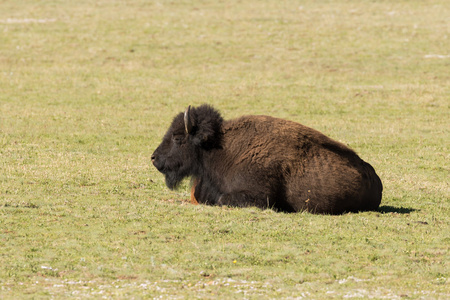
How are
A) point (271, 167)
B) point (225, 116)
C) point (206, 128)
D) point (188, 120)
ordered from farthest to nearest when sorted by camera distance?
point (225, 116), point (206, 128), point (188, 120), point (271, 167)

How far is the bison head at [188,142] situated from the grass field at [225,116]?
25.4 inches

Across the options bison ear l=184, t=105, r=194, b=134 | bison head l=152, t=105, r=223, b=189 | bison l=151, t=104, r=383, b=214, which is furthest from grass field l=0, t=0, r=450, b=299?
bison ear l=184, t=105, r=194, b=134

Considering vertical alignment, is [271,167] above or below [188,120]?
below

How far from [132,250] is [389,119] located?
1747 cm

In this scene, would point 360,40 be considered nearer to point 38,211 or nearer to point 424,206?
point 424,206

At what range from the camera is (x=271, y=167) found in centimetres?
1233

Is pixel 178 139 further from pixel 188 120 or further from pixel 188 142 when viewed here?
pixel 188 120

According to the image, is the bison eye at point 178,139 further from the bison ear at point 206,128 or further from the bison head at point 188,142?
the bison ear at point 206,128

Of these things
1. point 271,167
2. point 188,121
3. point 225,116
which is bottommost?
point 225,116

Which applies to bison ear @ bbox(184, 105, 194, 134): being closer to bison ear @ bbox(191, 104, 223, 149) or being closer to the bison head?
the bison head

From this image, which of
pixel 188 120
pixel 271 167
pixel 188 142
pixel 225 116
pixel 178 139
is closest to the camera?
pixel 271 167

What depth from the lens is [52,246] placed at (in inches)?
386

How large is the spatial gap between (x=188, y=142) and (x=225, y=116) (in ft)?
38.0

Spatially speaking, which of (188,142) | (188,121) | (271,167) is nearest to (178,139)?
(188,142)
